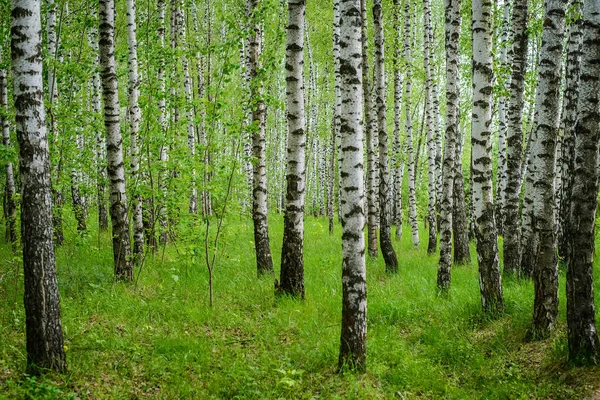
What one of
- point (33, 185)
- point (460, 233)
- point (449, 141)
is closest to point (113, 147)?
point (33, 185)

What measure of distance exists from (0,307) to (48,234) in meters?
3.06

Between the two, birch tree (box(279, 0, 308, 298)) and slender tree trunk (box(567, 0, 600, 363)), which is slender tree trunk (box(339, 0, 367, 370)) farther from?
birch tree (box(279, 0, 308, 298))

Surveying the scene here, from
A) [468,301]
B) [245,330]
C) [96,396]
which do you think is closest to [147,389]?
[96,396]

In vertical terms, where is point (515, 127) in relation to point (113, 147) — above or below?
above

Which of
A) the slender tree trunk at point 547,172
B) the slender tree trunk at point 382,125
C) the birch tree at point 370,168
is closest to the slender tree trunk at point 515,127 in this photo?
the slender tree trunk at point 547,172

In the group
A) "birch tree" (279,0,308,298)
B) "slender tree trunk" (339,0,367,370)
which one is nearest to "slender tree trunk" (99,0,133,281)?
"birch tree" (279,0,308,298)

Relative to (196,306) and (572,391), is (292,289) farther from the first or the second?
(572,391)

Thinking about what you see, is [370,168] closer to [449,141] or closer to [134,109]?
[449,141]

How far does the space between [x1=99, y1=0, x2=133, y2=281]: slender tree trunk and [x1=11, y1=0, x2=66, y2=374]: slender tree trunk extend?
366 centimetres

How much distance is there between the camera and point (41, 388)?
438 centimetres

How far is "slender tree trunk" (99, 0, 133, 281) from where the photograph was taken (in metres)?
8.32

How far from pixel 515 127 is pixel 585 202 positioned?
13.0ft

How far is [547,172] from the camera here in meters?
5.65

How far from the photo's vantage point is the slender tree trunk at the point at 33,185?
4.54 metres
